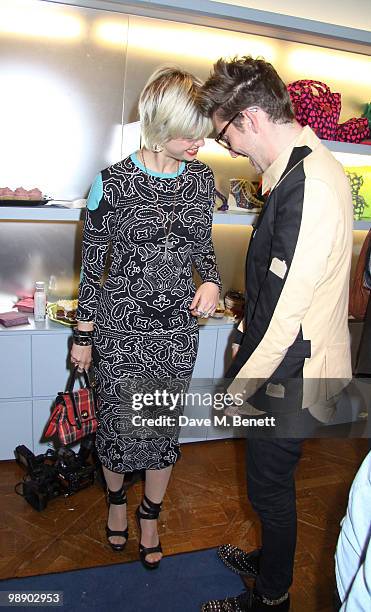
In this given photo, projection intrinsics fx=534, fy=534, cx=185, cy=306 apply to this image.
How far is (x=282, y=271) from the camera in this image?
4.66 ft

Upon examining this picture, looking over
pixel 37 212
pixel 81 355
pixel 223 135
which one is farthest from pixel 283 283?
pixel 37 212

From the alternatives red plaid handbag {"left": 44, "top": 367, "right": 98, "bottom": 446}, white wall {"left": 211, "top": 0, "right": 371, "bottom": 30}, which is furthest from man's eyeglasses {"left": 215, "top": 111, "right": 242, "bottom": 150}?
white wall {"left": 211, "top": 0, "right": 371, "bottom": 30}

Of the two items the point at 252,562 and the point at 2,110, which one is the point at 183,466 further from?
the point at 2,110

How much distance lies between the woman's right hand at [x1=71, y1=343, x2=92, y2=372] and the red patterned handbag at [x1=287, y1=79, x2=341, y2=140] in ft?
5.54

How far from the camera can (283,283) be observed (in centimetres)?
143

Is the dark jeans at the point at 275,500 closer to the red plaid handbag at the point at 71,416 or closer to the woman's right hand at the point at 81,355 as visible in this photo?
the woman's right hand at the point at 81,355

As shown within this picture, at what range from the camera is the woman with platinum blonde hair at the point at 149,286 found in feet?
5.85

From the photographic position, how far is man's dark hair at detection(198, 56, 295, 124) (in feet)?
4.81

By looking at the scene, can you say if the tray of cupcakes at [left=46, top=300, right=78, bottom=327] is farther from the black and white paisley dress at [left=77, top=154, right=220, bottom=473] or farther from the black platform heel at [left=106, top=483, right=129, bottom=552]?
the black platform heel at [left=106, top=483, right=129, bottom=552]

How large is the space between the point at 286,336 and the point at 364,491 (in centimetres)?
72

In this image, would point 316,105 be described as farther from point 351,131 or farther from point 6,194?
point 6,194

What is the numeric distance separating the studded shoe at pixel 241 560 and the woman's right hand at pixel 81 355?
0.96m

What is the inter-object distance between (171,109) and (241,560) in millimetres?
1704

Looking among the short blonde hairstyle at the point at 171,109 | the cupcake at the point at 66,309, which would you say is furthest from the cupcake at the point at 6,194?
the short blonde hairstyle at the point at 171,109
